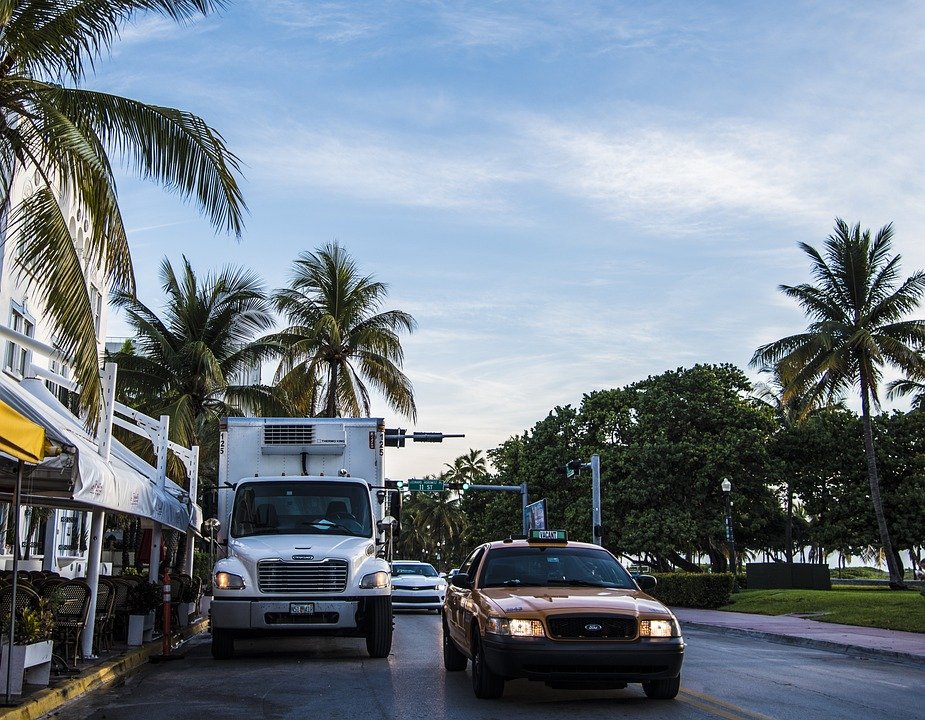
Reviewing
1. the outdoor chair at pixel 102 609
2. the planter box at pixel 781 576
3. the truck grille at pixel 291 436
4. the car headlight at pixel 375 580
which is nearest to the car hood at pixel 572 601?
the car headlight at pixel 375 580

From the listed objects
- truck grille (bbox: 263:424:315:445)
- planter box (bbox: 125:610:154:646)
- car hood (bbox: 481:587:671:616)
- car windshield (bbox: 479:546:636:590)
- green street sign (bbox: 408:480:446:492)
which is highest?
green street sign (bbox: 408:480:446:492)

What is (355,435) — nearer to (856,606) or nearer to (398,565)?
(398,565)

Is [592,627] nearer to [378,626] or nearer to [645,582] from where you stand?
[645,582]

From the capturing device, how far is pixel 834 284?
135ft

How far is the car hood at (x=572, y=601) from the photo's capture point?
9.32 metres

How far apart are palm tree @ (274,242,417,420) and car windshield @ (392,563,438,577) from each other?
5975mm

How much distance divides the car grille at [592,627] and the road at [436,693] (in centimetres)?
68

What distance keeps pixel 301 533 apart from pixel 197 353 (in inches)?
589

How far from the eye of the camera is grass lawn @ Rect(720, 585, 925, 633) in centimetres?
2316

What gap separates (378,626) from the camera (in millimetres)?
13992

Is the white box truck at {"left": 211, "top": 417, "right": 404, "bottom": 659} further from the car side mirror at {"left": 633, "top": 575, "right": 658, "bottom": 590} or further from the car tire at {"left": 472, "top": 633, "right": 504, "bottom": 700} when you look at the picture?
the car tire at {"left": 472, "top": 633, "right": 504, "bottom": 700}

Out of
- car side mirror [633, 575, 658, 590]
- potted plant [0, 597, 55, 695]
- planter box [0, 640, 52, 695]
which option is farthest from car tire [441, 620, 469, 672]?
planter box [0, 640, 52, 695]

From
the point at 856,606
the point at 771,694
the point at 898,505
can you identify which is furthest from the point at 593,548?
the point at 898,505

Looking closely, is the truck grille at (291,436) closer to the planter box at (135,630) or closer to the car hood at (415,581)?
the planter box at (135,630)
